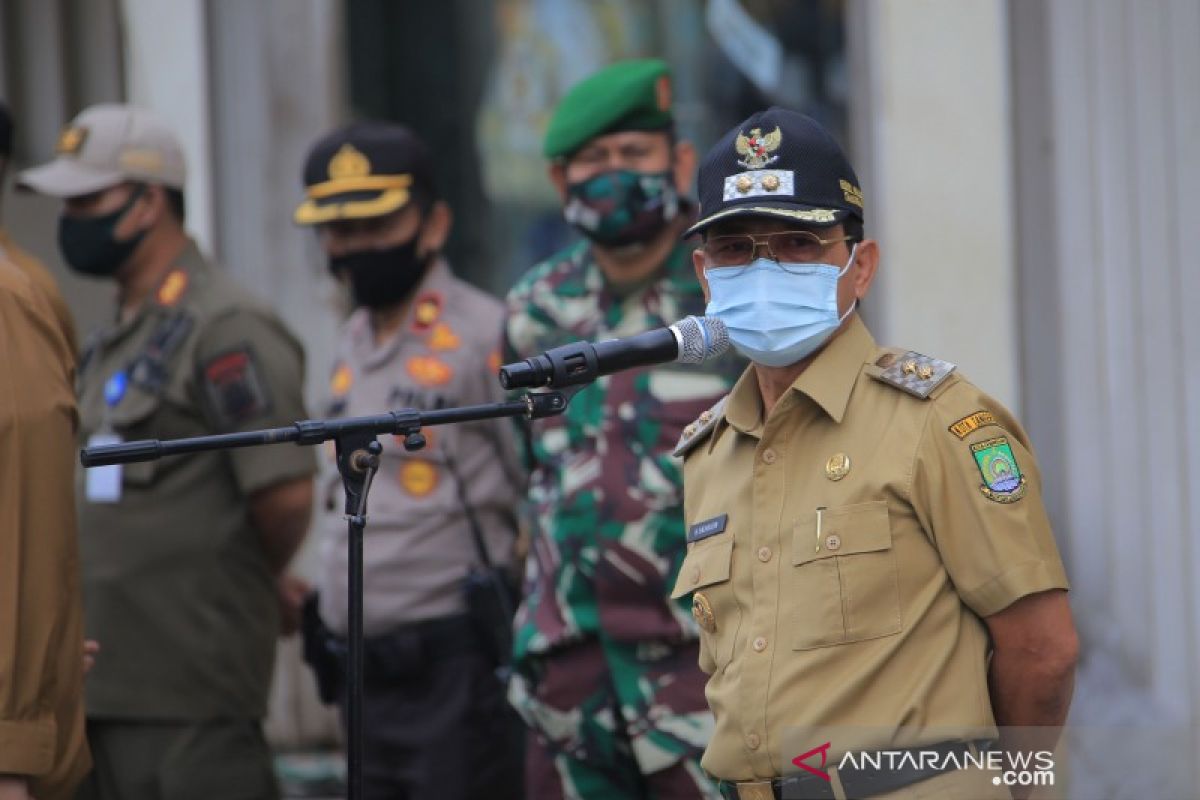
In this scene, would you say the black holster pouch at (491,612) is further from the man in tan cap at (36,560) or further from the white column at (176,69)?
the white column at (176,69)

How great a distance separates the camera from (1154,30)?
18.0 feet

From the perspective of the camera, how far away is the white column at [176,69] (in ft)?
24.3

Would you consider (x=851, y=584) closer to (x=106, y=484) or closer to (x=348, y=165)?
(x=106, y=484)

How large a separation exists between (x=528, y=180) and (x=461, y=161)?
1.02 ft

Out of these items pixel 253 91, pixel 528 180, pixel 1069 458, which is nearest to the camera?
pixel 1069 458

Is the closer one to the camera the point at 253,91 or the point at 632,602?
the point at 632,602

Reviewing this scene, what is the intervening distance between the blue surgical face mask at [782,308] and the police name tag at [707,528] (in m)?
0.29

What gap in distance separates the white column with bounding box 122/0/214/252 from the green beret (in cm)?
308

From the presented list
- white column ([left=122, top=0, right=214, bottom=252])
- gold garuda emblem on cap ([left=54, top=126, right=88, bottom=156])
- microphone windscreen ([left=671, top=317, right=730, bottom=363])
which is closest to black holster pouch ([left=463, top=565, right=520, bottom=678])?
gold garuda emblem on cap ([left=54, top=126, right=88, bottom=156])

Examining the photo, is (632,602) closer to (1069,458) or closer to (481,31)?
(1069,458)

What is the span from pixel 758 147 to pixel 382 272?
7.54 feet

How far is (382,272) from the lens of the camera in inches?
207

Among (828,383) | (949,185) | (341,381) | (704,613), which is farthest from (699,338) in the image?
(949,185)

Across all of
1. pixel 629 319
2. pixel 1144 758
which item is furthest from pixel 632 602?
pixel 1144 758
